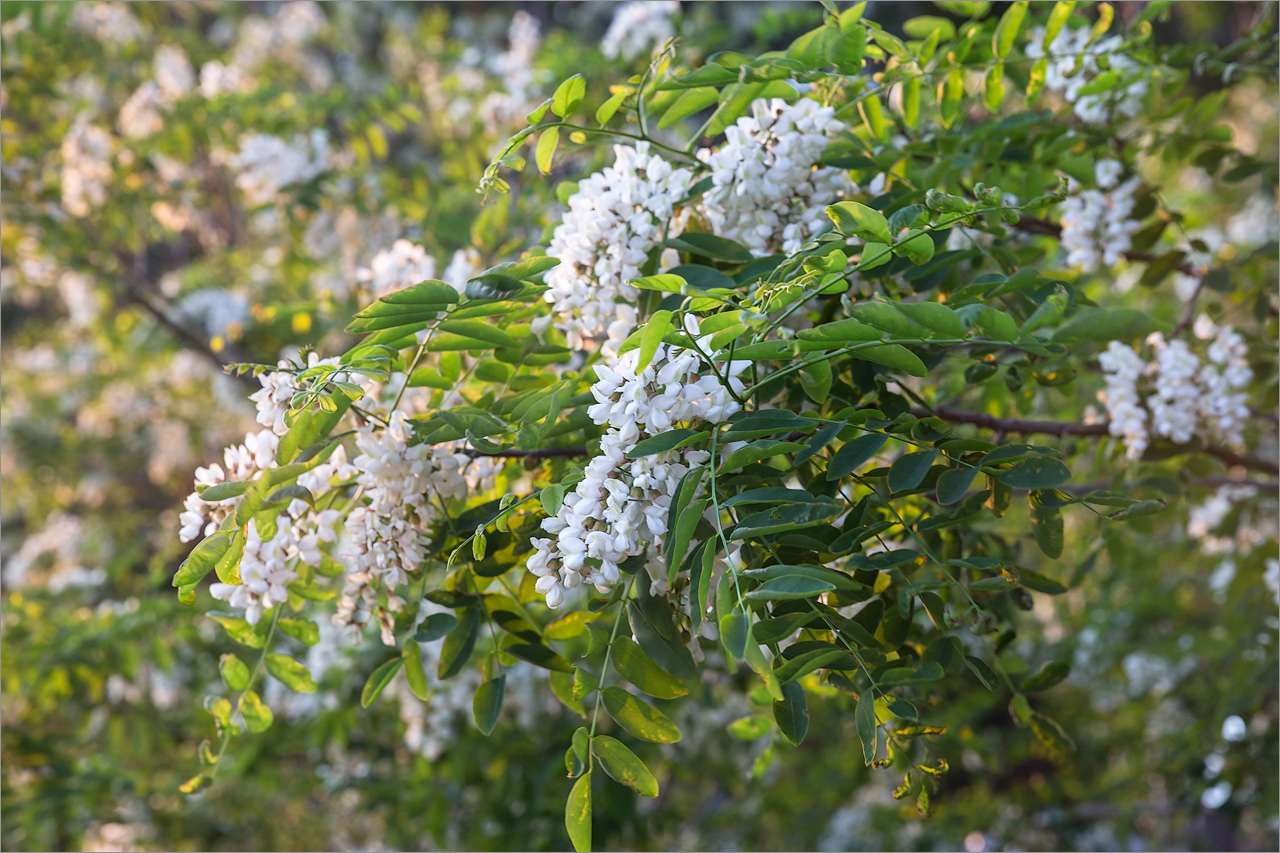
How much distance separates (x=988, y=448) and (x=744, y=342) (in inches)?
9.4

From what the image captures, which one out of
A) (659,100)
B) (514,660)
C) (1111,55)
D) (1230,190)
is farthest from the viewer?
(1230,190)

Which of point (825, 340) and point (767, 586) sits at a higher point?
point (825, 340)

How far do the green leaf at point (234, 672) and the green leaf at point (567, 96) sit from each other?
709 mm

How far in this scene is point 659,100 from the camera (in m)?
1.03

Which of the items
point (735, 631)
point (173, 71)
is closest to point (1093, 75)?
point (735, 631)

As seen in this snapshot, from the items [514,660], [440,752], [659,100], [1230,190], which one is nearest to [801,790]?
[440,752]

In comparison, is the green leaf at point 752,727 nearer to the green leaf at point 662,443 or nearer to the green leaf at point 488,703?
the green leaf at point 488,703

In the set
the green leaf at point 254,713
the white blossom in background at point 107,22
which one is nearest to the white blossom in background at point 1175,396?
the green leaf at point 254,713

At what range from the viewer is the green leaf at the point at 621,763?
758 millimetres

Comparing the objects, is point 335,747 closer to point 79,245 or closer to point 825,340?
point 79,245

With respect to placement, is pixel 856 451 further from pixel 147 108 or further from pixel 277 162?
pixel 147 108

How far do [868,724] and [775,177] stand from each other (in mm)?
533

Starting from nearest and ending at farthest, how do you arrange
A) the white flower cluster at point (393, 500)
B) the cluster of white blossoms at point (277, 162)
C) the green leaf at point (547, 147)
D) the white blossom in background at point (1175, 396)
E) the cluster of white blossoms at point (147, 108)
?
the white flower cluster at point (393, 500)
the green leaf at point (547, 147)
the white blossom in background at point (1175, 396)
the cluster of white blossoms at point (277, 162)
the cluster of white blossoms at point (147, 108)

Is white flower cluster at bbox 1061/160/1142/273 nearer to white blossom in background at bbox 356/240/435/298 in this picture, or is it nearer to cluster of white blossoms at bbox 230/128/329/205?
white blossom in background at bbox 356/240/435/298
